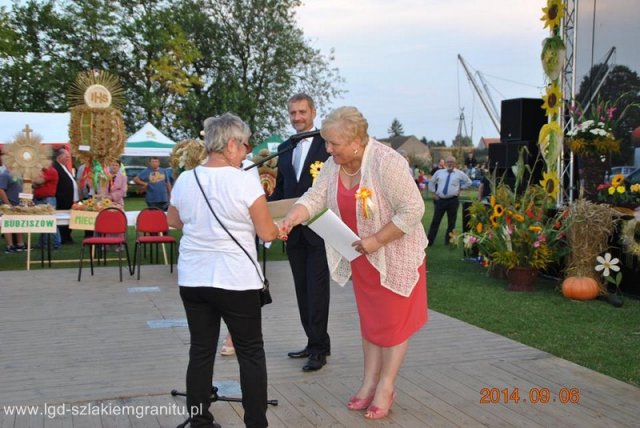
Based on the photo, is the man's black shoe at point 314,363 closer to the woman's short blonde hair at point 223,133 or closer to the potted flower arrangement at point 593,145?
the woman's short blonde hair at point 223,133

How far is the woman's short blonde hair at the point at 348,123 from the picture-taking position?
13.2ft

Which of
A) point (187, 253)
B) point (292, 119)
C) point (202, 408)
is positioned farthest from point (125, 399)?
point (292, 119)

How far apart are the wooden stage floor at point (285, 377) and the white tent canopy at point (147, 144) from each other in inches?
707

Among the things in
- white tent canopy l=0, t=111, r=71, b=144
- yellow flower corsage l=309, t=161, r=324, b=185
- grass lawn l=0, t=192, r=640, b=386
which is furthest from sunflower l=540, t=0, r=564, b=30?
white tent canopy l=0, t=111, r=71, b=144

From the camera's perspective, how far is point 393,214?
4.17 metres

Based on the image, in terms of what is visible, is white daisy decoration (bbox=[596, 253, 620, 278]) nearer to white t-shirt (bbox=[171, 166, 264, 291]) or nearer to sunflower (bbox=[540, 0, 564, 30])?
sunflower (bbox=[540, 0, 564, 30])

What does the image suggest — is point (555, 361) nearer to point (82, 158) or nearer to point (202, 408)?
point (202, 408)

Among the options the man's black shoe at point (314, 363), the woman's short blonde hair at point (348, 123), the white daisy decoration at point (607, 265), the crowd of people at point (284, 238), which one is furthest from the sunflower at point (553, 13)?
the woman's short blonde hair at point (348, 123)

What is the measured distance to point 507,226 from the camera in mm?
9086

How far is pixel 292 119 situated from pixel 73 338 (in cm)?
291

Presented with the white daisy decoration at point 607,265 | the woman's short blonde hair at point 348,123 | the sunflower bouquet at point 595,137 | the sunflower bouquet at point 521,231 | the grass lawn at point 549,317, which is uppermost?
the sunflower bouquet at point 595,137

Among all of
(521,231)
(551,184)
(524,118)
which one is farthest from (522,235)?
(524,118)

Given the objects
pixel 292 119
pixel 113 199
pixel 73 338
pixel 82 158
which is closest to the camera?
pixel 292 119

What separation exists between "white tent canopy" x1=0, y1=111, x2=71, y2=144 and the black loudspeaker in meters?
13.5
